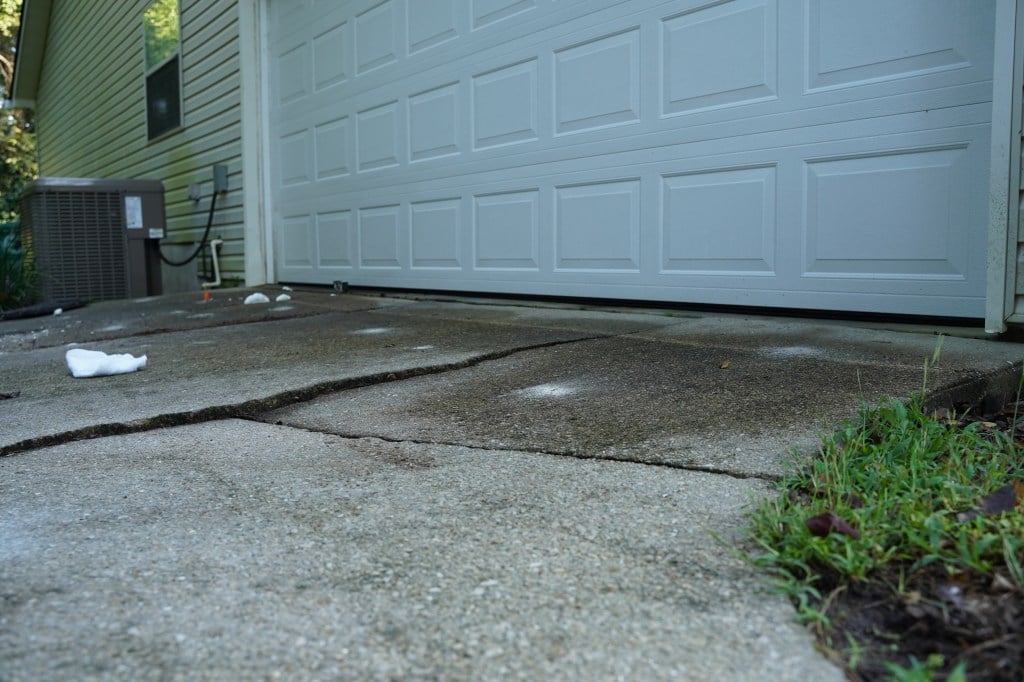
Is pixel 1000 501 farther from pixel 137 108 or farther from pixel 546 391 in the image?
pixel 137 108

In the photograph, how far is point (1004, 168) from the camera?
10.1 feet

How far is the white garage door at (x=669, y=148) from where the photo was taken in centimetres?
338

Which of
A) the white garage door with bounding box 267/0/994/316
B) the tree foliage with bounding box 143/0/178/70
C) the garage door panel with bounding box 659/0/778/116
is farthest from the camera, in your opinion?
the tree foliage with bounding box 143/0/178/70

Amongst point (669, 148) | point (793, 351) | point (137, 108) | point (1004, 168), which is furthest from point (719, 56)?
point (137, 108)

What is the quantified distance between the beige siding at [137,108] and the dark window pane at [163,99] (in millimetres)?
165

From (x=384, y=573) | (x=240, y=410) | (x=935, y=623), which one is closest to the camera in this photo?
(x=935, y=623)

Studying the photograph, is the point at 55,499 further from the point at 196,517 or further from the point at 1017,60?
the point at 1017,60

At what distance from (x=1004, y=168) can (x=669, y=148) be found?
1.54 metres

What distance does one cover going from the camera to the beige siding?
806cm

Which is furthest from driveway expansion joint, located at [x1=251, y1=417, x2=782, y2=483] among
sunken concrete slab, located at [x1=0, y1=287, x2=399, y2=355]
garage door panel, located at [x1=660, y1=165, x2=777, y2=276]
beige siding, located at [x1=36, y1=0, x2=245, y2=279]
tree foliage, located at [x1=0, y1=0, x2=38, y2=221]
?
tree foliage, located at [x1=0, y1=0, x2=38, y2=221]

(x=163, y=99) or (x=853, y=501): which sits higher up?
(x=163, y=99)

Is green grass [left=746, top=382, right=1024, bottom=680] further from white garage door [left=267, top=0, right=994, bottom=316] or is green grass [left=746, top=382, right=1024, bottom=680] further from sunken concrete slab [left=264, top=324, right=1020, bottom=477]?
white garage door [left=267, top=0, right=994, bottom=316]

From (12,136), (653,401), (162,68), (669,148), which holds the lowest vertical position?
(653,401)

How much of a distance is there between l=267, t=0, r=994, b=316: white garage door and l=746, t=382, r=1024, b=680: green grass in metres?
1.55
